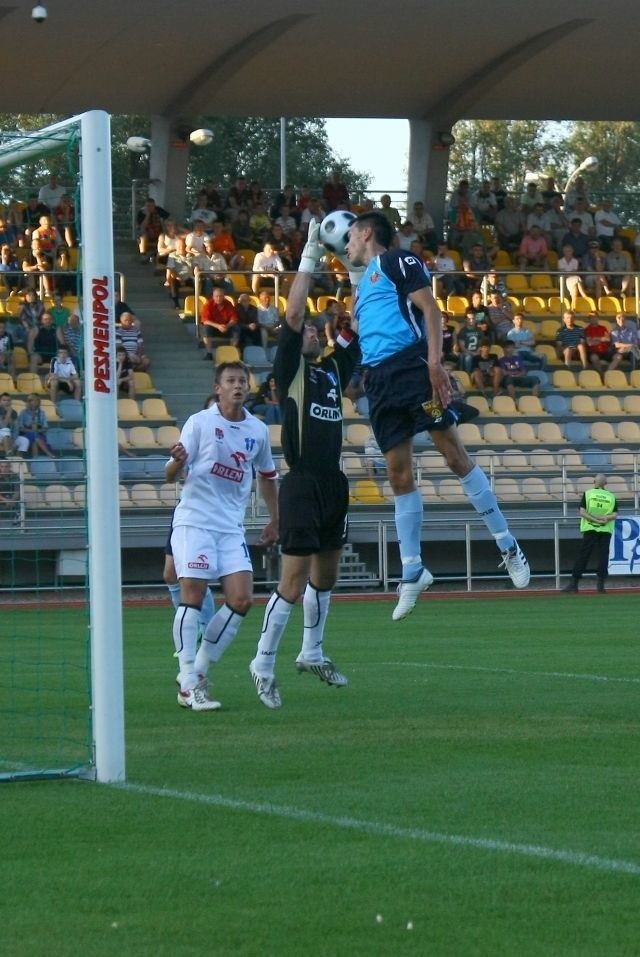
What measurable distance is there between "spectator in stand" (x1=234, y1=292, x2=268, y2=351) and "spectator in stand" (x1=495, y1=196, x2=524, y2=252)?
6.92 meters

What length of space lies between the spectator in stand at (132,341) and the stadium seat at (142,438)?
4.82 feet

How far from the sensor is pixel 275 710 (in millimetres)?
10266

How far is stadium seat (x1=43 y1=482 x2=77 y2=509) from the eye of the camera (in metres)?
20.3

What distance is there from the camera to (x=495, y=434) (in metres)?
28.6

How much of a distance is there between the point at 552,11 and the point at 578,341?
6.01m

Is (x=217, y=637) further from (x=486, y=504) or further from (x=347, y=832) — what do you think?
(x=347, y=832)

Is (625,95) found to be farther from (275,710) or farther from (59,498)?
(275,710)

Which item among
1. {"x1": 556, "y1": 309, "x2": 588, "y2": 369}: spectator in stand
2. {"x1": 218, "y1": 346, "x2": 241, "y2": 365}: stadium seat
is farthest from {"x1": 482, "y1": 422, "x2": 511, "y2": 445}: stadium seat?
{"x1": 218, "y1": 346, "x2": 241, "y2": 365}: stadium seat

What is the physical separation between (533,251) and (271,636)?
2408 centimetres

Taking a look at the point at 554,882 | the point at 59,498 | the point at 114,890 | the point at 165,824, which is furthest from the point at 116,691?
the point at 59,498

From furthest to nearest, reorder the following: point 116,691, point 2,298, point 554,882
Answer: point 2,298 → point 116,691 → point 554,882

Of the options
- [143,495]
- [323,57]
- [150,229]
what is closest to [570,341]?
[323,57]

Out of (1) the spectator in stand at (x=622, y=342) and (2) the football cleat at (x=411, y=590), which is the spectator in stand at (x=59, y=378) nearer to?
(2) the football cleat at (x=411, y=590)

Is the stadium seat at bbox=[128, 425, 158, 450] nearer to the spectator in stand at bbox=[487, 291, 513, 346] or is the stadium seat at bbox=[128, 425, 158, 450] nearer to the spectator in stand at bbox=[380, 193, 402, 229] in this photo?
the spectator in stand at bbox=[487, 291, 513, 346]
